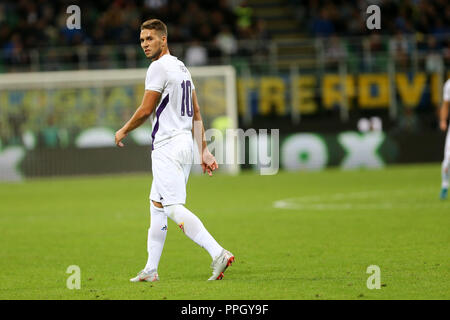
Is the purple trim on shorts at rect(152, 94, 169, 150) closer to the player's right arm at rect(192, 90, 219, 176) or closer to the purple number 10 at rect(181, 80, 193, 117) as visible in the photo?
the purple number 10 at rect(181, 80, 193, 117)

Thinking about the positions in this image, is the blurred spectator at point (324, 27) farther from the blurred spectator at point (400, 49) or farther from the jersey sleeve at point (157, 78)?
the jersey sleeve at point (157, 78)

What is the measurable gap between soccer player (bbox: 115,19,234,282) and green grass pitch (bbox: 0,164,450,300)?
1.22 feet

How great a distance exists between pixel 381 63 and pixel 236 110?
458 cm

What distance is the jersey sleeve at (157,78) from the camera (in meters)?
7.92

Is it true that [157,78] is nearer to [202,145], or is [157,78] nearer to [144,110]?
[144,110]

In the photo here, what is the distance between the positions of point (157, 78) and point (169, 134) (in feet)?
1.69

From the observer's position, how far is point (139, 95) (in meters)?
24.8

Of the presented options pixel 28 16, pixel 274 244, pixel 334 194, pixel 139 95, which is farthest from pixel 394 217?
pixel 28 16

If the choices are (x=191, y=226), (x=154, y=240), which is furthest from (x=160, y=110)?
(x=154, y=240)

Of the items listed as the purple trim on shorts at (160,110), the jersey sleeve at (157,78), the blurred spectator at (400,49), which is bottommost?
the purple trim on shorts at (160,110)

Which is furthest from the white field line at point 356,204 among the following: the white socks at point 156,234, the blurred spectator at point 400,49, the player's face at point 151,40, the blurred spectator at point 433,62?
the blurred spectator at point 400,49

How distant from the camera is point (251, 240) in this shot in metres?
11.6
